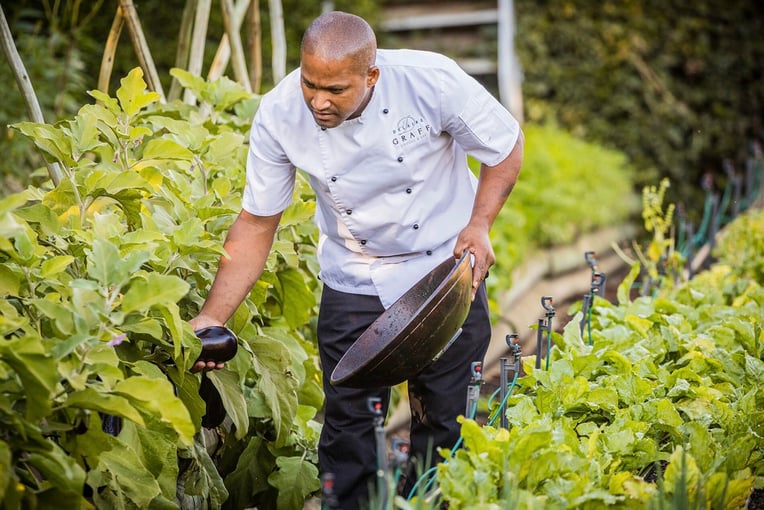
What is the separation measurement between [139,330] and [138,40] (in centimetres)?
187

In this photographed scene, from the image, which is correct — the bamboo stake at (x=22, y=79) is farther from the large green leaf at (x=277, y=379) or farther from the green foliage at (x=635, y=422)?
the green foliage at (x=635, y=422)

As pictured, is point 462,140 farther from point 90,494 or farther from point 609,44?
point 609,44

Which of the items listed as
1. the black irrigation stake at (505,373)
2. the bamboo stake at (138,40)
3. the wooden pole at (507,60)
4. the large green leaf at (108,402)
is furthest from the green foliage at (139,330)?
the wooden pole at (507,60)

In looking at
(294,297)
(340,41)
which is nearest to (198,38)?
(294,297)

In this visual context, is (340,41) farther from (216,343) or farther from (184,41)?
(184,41)

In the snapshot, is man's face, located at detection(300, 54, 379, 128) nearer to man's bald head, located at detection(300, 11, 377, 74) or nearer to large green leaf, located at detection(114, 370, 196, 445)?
man's bald head, located at detection(300, 11, 377, 74)

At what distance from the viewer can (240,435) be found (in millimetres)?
2621

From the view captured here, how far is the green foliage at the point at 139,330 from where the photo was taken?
2002 mm

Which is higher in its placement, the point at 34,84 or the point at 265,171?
the point at 265,171

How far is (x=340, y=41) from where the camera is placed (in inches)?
99.3

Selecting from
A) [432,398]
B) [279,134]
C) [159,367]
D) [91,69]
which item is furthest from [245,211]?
[91,69]

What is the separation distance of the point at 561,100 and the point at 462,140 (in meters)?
7.37

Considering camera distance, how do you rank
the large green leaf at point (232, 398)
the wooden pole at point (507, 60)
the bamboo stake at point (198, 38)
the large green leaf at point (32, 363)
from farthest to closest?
the wooden pole at point (507, 60), the bamboo stake at point (198, 38), the large green leaf at point (232, 398), the large green leaf at point (32, 363)

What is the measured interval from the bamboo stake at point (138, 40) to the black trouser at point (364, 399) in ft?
4.09
